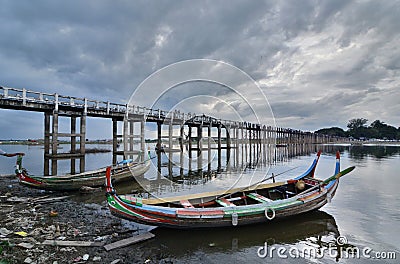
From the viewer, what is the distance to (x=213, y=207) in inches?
308

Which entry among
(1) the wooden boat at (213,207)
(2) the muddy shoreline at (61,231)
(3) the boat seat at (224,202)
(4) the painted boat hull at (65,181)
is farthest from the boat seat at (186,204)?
(4) the painted boat hull at (65,181)

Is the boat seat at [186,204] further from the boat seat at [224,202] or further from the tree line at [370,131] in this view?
the tree line at [370,131]

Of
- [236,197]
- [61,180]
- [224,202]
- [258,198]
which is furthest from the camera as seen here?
[61,180]

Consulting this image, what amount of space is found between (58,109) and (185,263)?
20.0 m

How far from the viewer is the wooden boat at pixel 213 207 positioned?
668 cm

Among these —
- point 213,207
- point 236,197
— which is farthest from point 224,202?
point 236,197

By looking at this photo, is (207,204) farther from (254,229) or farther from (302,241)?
(302,241)

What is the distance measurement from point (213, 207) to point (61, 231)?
4722 millimetres

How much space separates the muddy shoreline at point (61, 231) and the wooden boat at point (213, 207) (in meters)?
0.82

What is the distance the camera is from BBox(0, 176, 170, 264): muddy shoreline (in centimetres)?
545

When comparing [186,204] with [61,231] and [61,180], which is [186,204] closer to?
[61,231]

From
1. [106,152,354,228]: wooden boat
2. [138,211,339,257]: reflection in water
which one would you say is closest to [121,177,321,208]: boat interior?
[106,152,354,228]: wooden boat

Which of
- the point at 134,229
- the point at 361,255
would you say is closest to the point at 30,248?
the point at 134,229

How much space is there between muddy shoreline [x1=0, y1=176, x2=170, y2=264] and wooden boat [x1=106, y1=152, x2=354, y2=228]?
32.1 inches
